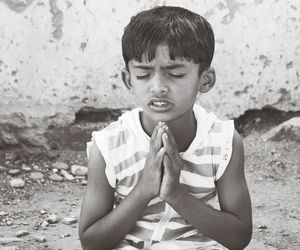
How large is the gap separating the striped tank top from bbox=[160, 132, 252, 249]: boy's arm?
1.3 inches

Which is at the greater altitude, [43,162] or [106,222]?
[106,222]

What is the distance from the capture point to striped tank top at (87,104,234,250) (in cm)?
256

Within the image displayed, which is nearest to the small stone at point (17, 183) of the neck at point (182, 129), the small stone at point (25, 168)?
the small stone at point (25, 168)

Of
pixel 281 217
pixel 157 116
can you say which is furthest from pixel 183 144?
pixel 281 217

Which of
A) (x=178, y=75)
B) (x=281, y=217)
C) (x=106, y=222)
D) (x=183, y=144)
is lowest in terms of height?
(x=281, y=217)

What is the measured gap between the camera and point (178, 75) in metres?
2.46

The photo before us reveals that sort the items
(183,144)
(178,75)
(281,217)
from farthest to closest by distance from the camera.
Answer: (281,217) < (183,144) < (178,75)

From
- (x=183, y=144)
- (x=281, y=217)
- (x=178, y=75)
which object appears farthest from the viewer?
(x=281, y=217)

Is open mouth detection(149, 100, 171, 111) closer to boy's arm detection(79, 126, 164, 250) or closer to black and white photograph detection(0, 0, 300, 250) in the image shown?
boy's arm detection(79, 126, 164, 250)

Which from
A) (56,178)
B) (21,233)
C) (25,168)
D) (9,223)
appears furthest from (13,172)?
(21,233)

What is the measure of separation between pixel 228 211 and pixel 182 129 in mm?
314

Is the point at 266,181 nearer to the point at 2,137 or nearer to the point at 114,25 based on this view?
the point at 114,25

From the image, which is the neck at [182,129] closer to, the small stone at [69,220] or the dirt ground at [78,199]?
the dirt ground at [78,199]

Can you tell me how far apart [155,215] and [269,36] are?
2.19 metres
